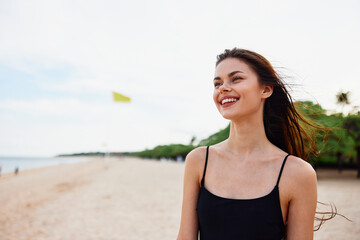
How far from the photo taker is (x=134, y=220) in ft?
26.3

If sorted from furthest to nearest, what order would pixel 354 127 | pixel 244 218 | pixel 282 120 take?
1. pixel 354 127
2. pixel 282 120
3. pixel 244 218

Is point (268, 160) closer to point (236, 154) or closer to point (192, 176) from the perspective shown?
point (236, 154)

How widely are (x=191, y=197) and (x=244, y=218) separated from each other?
415mm

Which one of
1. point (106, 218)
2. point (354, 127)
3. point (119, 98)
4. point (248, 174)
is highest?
point (119, 98)

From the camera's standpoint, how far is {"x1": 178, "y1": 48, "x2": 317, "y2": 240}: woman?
1.54 meters

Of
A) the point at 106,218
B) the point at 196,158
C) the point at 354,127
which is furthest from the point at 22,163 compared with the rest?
the point at 196,158

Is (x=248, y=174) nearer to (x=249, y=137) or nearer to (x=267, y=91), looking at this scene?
(x=249, y=137)

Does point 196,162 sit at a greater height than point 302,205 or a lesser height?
greater

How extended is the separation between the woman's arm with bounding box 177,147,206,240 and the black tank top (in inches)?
6.0

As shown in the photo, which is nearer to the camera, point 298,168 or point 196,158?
point 298,168

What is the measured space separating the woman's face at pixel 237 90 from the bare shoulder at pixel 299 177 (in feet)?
1.50

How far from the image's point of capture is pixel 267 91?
73.2 inches

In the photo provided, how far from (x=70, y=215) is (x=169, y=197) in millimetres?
4672

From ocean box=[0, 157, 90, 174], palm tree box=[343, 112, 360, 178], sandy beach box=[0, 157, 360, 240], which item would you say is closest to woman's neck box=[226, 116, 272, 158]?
sandy beach box=[0, 157, 360, 240]
